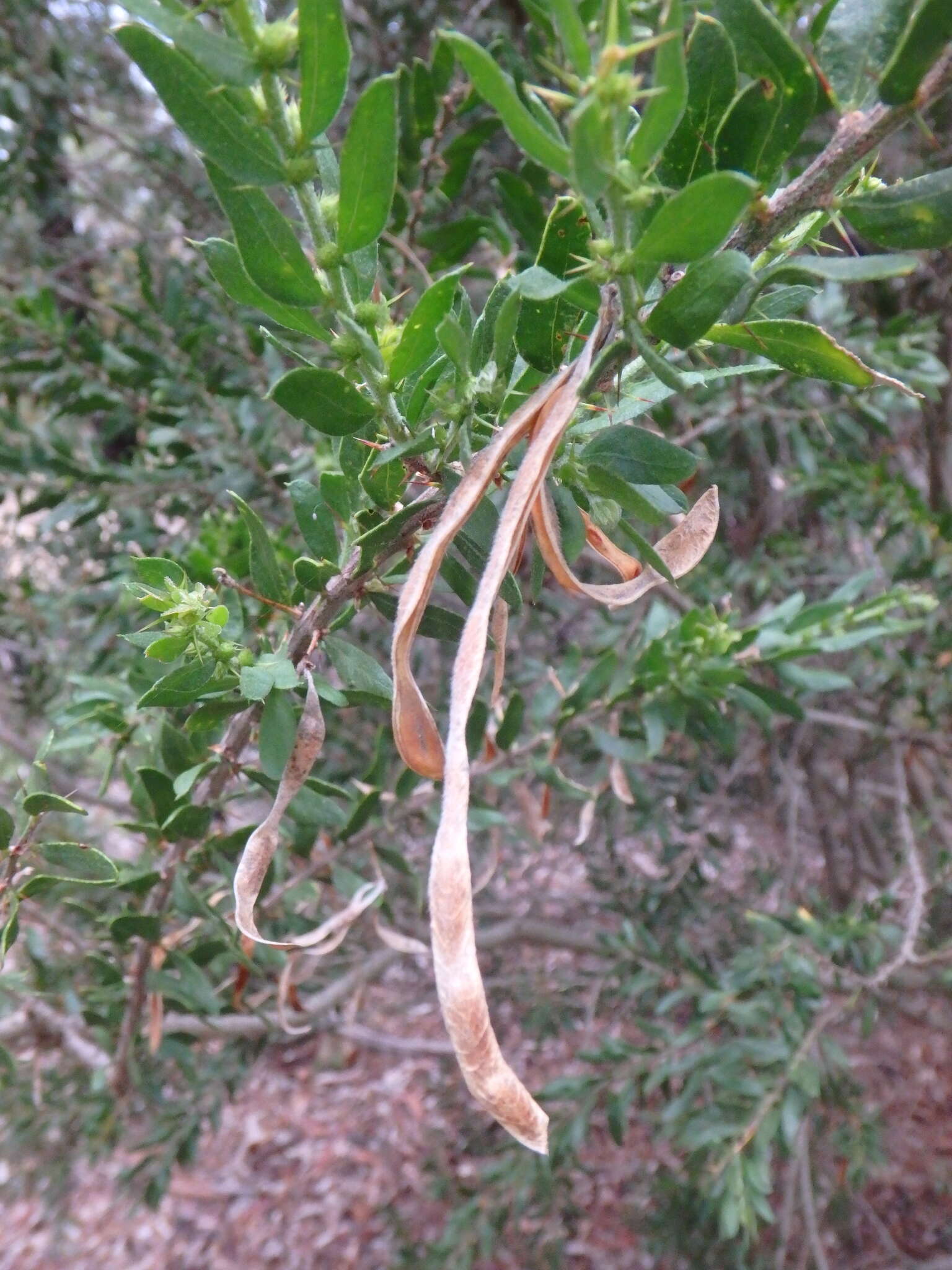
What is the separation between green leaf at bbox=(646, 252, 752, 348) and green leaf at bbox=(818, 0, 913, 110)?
95mm

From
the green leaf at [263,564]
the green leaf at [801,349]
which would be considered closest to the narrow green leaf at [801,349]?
the green leaf at [801,349]

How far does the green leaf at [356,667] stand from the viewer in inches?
24.3

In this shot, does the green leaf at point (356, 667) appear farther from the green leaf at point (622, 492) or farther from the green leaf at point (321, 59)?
the green leaf at point (321, 59)

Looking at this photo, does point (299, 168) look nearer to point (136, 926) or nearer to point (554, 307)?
point (554, 307)

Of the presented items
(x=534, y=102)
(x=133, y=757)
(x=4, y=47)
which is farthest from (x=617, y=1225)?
(x=4, y=47)

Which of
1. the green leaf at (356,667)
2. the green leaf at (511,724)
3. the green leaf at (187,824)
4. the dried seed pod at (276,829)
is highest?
the green leaf at (356,667)

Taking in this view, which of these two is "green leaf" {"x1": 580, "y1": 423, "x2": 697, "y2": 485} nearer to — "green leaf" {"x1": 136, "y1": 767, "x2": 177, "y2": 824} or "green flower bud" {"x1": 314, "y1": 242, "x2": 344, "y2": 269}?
"green flower bud" {"x1": 314, "y1": 242, "x2": 344, "y2": 269}

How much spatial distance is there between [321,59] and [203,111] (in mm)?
55

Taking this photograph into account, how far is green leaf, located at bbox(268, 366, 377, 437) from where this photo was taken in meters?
0.44

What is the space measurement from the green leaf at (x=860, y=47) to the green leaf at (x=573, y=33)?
14cm

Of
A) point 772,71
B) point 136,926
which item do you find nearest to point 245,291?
point 772,71

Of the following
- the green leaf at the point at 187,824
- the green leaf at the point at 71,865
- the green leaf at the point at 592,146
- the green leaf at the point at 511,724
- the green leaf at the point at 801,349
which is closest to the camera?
the green leaf at the point at 592,146

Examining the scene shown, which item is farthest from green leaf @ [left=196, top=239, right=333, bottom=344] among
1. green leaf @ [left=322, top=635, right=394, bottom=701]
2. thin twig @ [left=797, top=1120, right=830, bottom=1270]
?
thin twig @ [left=797, top=1120, right=830, bottom=1270]

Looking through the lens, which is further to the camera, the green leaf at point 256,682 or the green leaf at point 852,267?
the green leaf at point 256,682
